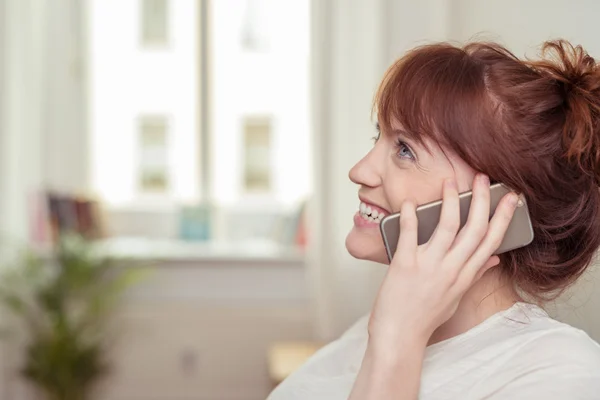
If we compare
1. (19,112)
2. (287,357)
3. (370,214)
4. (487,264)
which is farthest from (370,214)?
(19,112)

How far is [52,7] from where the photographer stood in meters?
4.43

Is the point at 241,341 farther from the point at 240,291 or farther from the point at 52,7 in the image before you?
the point at 52,7

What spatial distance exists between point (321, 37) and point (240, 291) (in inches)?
55.3

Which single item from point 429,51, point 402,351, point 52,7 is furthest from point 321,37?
point 402,351

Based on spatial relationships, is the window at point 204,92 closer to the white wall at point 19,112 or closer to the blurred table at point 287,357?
the white wall at point 19,112

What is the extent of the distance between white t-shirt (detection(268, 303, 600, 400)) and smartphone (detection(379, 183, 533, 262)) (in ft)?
0.39

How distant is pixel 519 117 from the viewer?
1229 millimetres

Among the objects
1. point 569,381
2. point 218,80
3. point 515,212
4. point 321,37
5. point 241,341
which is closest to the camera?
point 569,381

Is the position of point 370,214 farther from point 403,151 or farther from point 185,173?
point 185,173

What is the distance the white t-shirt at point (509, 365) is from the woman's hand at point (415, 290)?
0.10 metres

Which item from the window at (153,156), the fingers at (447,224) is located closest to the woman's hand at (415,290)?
the fingers at (447,224)

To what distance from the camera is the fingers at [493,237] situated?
44.8 inches

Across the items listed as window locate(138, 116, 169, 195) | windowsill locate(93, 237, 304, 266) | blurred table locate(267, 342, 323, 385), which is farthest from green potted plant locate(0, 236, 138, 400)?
blurred table locate(267, 342, 323, 385)

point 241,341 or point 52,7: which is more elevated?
point 52,7
